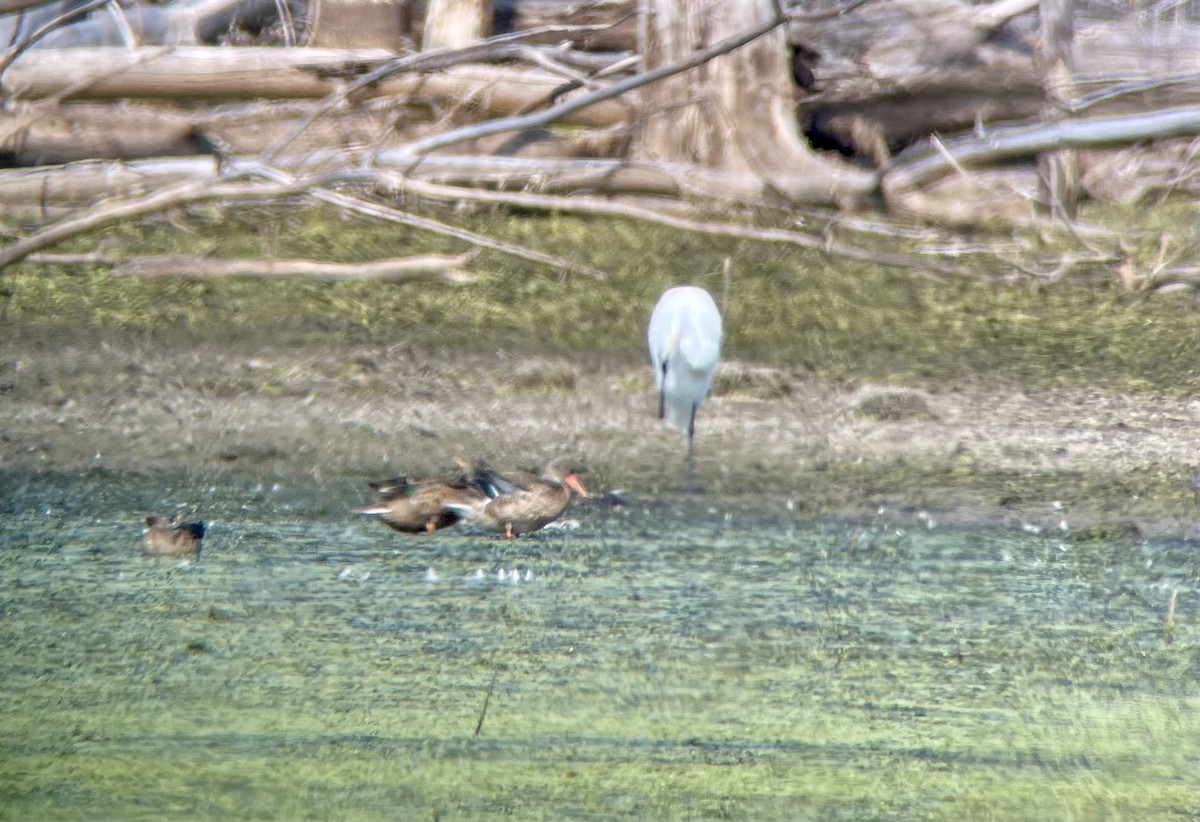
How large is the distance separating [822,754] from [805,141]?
143 cm

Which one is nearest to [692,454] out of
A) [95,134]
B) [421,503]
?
[421,503]

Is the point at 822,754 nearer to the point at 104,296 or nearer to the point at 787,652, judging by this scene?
the point at 787,652

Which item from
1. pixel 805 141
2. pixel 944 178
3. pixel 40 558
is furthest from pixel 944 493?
pixel 40 558

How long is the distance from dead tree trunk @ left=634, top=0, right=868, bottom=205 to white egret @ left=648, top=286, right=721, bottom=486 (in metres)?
0.48

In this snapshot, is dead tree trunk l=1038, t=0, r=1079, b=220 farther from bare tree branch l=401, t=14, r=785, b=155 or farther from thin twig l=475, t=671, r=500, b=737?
thin twig l=475, t=671, r=500, b=737

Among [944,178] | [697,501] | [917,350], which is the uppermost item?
[944,178]

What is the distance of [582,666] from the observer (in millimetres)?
1485

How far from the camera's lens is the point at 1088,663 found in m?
1.50

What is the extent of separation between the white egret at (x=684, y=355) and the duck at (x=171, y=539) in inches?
28.5

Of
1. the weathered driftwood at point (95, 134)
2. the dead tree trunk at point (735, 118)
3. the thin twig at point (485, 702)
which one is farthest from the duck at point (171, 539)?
the dead tree trunk at point (735, 118)

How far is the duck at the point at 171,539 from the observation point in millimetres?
1693

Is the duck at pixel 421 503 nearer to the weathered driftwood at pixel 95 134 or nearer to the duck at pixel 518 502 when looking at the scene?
the duck at pixel 518 502

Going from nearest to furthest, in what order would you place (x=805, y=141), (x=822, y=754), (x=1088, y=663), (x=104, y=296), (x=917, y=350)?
(x=822, y=754)
(x=1088, y=663)
(x=917, y=350)
(x=104, y=296)
(x=805, y=141)

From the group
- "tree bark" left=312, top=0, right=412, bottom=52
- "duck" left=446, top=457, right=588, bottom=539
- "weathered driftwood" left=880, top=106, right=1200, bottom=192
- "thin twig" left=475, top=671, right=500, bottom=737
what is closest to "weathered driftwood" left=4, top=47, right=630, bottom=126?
"tree bark" left=312, top=0, right=412, bottom=52
